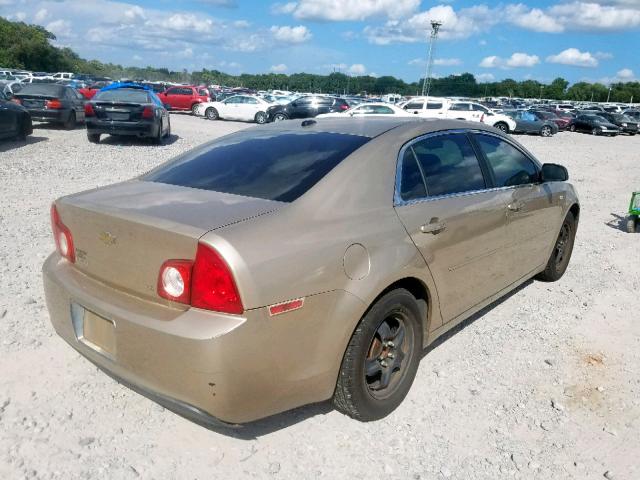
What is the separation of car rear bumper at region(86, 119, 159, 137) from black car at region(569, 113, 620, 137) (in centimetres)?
3043

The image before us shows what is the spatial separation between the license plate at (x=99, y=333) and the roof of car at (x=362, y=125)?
1.67 metres

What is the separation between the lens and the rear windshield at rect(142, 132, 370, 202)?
9.21 feet

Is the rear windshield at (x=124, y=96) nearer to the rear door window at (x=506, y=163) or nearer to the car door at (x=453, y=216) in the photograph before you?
the rear door window at (x=506, y=163)

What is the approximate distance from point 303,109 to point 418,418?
86.1 ft

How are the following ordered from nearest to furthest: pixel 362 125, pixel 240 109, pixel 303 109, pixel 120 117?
pixel 362 125 < pixel 120 117 < pixel 303 109 < pixel 240 109

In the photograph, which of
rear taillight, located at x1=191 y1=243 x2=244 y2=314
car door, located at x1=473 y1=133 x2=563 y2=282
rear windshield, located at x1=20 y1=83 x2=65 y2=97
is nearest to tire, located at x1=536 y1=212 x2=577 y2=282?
car door, located at x1=473 y1=133 x2=563 y2=282

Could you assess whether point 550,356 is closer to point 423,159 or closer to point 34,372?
point 423,159

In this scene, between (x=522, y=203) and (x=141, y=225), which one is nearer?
(x=141, y=225)

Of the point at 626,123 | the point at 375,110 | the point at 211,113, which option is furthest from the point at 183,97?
the point at 626,123

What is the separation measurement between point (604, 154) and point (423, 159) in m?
19.9

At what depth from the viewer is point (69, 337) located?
2.80 m

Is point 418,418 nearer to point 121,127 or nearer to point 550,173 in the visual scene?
point 550,173

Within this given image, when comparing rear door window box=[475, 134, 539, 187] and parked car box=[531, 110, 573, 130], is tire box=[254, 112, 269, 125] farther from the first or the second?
rear door window box=[475, 134, 539, 187]

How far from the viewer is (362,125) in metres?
3.45
